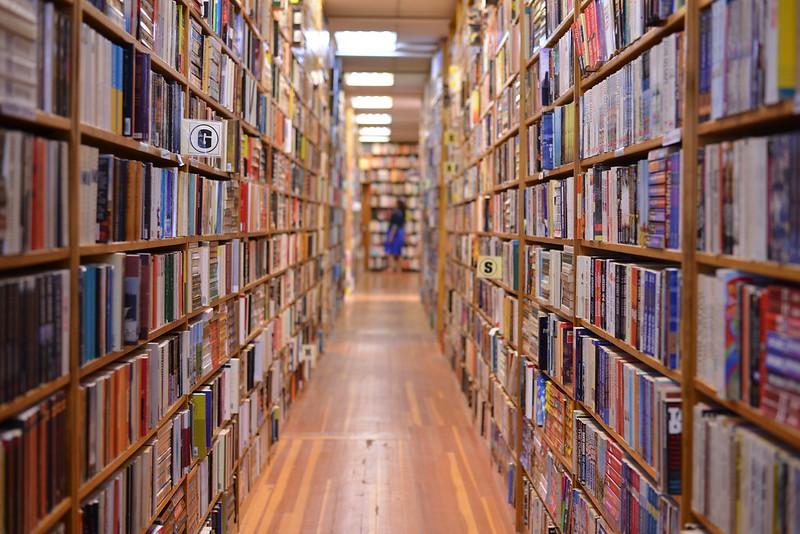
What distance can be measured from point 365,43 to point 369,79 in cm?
203

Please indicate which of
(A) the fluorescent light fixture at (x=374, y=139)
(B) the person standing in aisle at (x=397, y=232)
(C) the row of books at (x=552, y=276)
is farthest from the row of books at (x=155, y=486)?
(B) the person standing in aisle at (x=397, y=232)

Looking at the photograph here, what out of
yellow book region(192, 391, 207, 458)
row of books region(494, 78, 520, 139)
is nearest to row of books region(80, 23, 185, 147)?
A: yellow book region(192, 391, 207, 458)

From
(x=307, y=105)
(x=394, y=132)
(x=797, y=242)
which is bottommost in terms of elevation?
(x=797, y=242)

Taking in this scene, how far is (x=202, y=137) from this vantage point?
251 centimetres

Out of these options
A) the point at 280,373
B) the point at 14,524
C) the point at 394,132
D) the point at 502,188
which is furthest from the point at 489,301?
the point at 394,132

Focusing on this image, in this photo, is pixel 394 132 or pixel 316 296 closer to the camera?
pixel 316 296

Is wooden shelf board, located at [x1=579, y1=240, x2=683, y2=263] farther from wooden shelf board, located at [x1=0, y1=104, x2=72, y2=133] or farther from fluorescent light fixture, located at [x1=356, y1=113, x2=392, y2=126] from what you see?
fluorescent light fixture, located at [x1=356, y1=113, x2=392, y2=126]

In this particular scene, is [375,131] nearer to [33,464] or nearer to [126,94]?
[126,94]

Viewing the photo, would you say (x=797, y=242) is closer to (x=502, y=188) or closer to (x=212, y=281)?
(x=212, y=281)

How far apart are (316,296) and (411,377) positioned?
1.28 meters

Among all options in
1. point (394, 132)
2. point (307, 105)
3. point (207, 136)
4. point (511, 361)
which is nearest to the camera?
point (207, 136)

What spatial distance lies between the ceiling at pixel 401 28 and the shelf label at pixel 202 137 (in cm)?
529

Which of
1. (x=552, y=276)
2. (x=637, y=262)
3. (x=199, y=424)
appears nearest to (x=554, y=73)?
(x=552, y=276)

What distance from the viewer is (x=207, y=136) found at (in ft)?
8.26
